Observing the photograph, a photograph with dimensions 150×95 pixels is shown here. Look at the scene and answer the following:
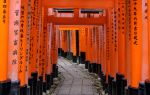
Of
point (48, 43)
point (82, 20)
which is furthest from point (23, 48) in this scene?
point (82, 20)

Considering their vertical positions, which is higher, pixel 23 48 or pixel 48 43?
pixel 23 48

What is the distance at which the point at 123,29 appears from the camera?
1182 cm

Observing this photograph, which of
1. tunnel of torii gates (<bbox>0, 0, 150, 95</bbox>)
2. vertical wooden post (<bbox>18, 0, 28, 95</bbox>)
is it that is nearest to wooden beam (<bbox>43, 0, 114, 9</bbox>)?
tunnel of torii gates (<bbox>0, 0, 150, 95</bbox>)

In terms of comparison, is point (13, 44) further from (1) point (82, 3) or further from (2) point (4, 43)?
(1) point (82, 3)

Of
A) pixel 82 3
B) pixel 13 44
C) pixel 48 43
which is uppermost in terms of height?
pixel 82 3

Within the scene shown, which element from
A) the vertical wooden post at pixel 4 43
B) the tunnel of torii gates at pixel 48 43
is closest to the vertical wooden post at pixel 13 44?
the tunnel of torii gates at pixel 48 43

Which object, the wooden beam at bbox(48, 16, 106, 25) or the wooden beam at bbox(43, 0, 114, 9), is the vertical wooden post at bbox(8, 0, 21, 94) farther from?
the wooden beam at bbox(48, 16, 106, 25)

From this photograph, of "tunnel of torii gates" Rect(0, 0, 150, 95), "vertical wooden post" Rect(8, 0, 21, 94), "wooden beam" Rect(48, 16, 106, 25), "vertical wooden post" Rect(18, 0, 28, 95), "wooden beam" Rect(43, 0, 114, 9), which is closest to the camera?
"tunnel of torii gates" Rect(0, 0, 150, 95)

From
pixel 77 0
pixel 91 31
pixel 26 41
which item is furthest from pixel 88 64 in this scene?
pixel 26 41

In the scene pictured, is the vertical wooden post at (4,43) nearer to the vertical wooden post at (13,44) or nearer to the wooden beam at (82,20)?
the vertical wooden post at (13,44)

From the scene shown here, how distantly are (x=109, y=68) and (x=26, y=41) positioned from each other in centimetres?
670

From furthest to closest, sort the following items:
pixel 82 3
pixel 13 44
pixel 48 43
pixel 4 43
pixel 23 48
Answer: pixel 48 43 < pixel 82 3 < pixel 23 48 < pixel 13 44 < pixel 4 43

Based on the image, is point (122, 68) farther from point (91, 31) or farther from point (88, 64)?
point (88, 64)

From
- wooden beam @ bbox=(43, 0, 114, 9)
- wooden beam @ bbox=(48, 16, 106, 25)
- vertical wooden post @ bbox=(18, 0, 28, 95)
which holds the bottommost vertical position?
vertical wooden post @ bbox=(18, 0, 28, 95)
